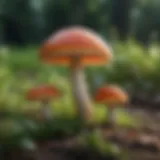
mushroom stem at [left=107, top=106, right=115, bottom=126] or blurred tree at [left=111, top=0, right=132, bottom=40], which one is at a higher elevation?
blurred tree at [left=111, top=0, right=132, bottom=40]

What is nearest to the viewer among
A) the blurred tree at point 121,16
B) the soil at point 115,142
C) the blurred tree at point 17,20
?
the soil at point 115,142

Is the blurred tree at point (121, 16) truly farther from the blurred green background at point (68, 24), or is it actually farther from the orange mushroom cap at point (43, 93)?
the orange mushroom cap at point (43, 93)

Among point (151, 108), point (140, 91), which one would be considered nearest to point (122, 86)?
point (140, 91)

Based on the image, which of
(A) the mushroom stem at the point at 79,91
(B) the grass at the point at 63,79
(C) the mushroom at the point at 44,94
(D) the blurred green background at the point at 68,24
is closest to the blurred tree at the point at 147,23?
(D) the blurred green background at the point at 68,24

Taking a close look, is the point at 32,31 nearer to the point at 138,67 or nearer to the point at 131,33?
the point at 131,33

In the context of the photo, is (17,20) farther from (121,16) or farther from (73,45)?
(73,45)

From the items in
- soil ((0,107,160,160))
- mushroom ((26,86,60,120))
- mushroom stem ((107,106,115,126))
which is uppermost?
mushroom ((26,86,60,120))

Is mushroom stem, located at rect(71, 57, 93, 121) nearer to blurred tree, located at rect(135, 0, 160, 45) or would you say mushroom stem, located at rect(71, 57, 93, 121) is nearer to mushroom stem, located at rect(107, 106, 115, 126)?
mushroom stem, located at rect(107, 106, 115, 126)

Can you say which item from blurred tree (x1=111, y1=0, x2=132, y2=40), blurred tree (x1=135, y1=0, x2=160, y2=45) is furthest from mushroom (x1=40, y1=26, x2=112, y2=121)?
blurred tree (x1=135, y1=0, x2=160, y2=45)
